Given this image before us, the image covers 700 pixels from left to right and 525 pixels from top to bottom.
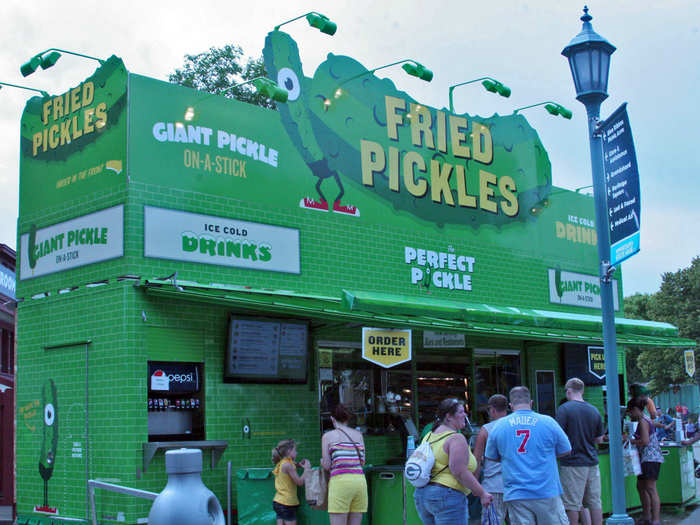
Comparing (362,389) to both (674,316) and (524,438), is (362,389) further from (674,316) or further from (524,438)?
(674,316)

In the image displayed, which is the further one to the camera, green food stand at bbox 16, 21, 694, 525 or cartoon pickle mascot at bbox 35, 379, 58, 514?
cartoon pickle mascot at bbox 35, 379, 58, 514

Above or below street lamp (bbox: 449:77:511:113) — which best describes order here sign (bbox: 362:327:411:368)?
below

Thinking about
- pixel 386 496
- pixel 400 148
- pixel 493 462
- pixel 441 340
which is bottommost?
pixel 386 496

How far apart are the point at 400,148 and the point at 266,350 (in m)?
4.33

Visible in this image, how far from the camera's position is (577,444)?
948 cm

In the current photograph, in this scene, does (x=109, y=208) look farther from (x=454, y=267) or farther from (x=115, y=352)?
(x=454, y=267)

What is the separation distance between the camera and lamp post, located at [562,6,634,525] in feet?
27.4

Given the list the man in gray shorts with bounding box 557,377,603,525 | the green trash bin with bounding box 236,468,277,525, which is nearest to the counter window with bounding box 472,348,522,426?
the man in gray shorts with bounding box 557,377,603,525

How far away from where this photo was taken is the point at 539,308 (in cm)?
1620

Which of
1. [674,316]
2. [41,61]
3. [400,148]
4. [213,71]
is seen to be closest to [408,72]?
[400,148]

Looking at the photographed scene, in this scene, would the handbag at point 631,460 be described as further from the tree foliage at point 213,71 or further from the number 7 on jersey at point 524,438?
the tree foliage at point 213,71

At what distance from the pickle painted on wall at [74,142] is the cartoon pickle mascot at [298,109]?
237cm

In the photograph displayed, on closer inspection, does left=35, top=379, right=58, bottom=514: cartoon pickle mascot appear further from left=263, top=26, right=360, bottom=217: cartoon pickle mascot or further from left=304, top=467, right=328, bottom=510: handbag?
left=263, top=26, right=360, bottom=217: cartoon pickle mascot

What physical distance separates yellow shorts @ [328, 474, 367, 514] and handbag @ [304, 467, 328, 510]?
0.22 meters
